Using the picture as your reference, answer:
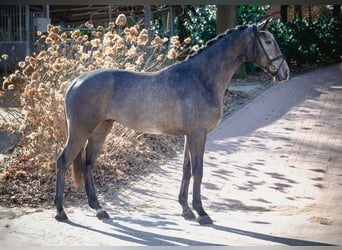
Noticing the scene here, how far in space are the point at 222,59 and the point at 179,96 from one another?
0.34 meters

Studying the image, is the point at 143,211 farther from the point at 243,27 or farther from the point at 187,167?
the point at 243,27

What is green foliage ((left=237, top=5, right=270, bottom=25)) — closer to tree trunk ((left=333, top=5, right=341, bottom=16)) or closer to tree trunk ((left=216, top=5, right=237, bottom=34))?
tree trunk ((left=216, top=5, right=237, bottom=34))

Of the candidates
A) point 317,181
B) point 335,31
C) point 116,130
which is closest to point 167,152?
point 116,130

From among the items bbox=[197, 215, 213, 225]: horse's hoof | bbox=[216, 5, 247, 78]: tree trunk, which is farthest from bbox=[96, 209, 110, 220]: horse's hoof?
bbox=[216, 5, 247, 78]: tree trunk

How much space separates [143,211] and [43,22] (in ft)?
5.24

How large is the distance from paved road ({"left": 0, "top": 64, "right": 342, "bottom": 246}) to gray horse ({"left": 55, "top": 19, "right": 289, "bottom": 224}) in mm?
192

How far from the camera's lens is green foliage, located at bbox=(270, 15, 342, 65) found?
4191mm

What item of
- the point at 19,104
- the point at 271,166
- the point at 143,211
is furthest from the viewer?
the point at 19,104

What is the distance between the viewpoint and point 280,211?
12.8 ft

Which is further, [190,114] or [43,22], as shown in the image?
[43,22]

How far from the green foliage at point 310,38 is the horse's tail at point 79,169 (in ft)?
5.36

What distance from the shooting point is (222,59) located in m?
3.78

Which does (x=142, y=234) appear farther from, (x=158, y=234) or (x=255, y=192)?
(x=255, y=192)

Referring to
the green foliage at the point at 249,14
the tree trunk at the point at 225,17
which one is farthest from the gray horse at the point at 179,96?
the green foliage at the point at 249,14
